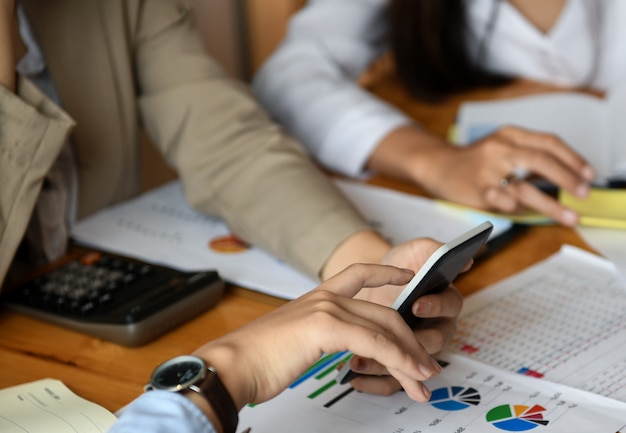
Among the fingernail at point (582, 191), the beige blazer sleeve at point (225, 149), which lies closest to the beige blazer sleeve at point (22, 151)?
the beige blazer sleeve at point (225, 149)

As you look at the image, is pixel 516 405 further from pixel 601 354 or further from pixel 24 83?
pixel 24 83

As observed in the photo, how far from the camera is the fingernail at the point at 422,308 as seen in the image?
0.64 meters

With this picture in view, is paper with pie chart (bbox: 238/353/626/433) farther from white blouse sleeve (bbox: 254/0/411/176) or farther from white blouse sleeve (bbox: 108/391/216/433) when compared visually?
white blouse sleeve (bbox: 254/0/411/176)

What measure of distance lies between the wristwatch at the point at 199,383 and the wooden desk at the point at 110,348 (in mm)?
137

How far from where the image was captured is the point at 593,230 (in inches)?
38.1

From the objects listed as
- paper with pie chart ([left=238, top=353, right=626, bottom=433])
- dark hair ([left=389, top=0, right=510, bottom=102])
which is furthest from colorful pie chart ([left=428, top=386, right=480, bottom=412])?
dark hair ([left=389, top=0, right=510, bottom=102])

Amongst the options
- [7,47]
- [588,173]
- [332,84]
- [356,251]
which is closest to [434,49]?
[332,84]

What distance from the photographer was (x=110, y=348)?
76cm

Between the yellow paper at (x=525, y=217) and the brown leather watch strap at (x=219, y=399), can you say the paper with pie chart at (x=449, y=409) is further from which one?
the yellow paper at (x=525, y=217)

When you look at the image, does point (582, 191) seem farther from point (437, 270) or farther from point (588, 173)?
point (437, 270)

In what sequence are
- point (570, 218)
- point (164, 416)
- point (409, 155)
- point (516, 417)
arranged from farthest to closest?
point (409, 155), point (570, 218), point (516, 417), point (164, 416)

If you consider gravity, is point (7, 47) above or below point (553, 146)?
above

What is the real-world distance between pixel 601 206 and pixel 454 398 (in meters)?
0.44

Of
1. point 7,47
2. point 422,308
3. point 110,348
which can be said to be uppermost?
point 7,47
